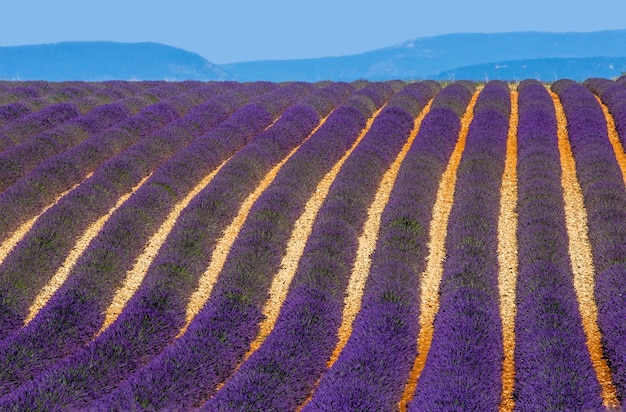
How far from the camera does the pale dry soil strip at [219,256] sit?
838cm

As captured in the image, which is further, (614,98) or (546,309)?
(614,98)

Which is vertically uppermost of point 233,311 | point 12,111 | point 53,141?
point 12,111

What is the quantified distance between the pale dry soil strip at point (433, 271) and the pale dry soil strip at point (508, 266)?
0.76 metres

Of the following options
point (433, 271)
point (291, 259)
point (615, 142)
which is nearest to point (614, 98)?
point (615, 142)

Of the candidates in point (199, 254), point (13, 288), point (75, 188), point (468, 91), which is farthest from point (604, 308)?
point (468, 91)

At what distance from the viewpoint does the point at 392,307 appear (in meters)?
7.59

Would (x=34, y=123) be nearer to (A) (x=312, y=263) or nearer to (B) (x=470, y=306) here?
(A) (x=312, y=263)

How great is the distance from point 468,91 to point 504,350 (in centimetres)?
1625

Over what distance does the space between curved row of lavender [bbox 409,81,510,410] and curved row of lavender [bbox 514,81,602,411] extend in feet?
0.93

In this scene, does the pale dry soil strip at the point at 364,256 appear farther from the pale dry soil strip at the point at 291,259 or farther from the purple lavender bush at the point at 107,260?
the purple lavender bush at the point at 107,260

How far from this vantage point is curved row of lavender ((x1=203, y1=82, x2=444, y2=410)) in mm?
5957

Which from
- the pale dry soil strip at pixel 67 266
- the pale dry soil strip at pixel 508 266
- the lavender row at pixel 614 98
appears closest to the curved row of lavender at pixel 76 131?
the pale dry soil strip at pixel 67 266

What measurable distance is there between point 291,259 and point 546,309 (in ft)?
11.7

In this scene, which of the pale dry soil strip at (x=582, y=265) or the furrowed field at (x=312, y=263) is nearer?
the furrowed field at (x=312, y=263)
